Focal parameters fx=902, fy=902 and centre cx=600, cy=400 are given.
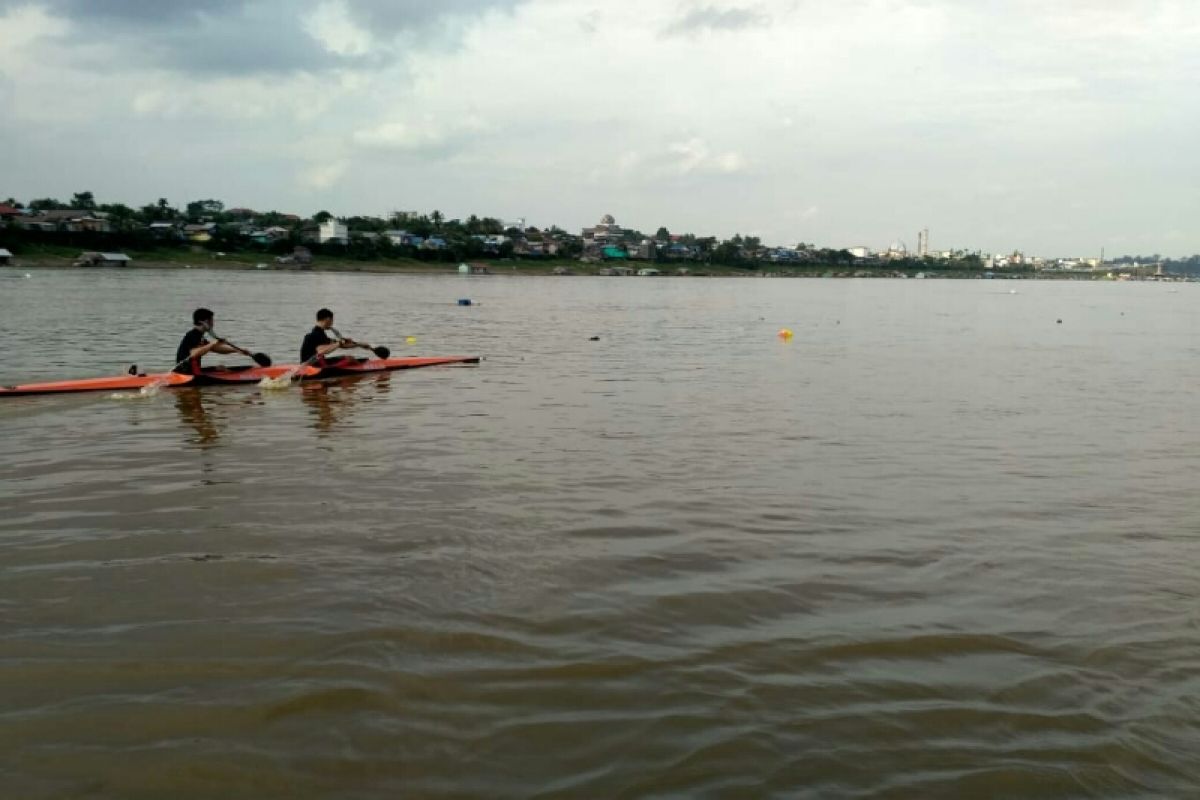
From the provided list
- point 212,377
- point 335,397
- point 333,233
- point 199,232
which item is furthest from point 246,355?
point 333,233

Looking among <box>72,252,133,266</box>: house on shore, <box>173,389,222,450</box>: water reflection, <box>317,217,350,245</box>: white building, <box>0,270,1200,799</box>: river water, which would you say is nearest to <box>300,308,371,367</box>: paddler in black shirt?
<box>173,389,222,450</box>: water reflection

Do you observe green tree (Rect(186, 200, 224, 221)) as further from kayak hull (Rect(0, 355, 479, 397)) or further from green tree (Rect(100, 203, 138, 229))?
kayak hull (Rect(0, 355, 479, 397))

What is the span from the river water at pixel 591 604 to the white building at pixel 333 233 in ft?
436

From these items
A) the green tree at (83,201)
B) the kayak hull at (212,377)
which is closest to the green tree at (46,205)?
the green tree at (83,201)

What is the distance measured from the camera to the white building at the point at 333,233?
142m

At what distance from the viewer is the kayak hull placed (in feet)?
52.9

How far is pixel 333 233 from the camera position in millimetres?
148625

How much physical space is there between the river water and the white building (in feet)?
436

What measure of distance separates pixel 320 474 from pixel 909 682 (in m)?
7.37

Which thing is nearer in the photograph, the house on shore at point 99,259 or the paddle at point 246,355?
the paddle at point 246,355

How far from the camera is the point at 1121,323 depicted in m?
48.8

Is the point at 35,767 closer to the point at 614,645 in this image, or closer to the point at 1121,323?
the point at 614,645

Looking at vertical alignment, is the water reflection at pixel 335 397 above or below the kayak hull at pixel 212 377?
below

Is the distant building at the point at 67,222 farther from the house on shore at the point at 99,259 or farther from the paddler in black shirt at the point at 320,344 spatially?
the paddler in black shirt at the point at 320,344
